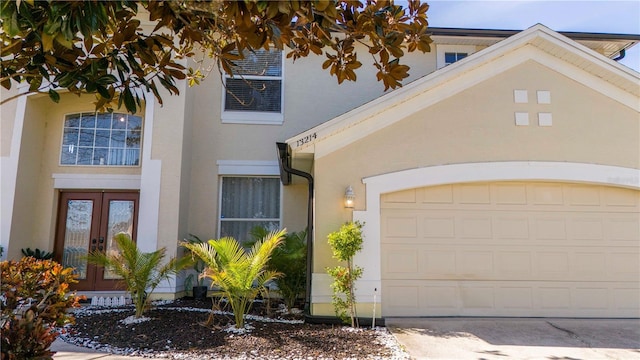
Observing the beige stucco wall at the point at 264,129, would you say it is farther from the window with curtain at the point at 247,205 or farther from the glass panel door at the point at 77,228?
the glass panel door at the point at 77,228

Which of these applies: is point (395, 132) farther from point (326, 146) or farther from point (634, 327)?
point (634, 327)

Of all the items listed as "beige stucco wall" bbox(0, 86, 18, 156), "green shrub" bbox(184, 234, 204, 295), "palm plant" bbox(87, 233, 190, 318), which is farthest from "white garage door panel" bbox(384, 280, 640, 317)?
"beige stucco wall" bbox(0, 86, 18, 156)

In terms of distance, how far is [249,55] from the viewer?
11.2 meters

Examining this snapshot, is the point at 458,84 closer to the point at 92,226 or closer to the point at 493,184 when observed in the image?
the point at 493,184

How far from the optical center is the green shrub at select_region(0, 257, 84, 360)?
3.71 m

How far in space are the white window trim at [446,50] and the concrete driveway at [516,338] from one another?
6892 mm

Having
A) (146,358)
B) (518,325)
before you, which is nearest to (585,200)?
(518,325)

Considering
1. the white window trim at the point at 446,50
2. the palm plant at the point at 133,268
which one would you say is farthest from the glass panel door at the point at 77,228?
the white window trim at the point at 446,50

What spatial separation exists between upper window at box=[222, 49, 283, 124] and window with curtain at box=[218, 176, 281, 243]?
5.17ft

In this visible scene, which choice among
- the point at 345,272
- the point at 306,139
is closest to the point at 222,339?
the point at 345,272

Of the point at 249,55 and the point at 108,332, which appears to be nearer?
the point at 108,332

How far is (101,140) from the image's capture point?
10.7m

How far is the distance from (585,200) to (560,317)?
2.30 meters

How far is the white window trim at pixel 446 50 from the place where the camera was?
11539mm
